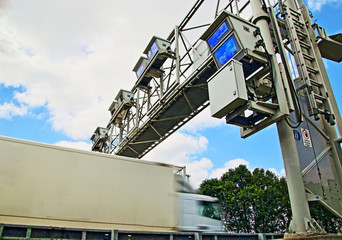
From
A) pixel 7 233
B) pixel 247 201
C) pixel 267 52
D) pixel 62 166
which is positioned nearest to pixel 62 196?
pixel 62 166

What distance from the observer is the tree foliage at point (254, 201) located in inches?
1209

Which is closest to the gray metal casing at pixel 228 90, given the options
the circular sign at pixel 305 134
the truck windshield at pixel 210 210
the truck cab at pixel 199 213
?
the circular sign at pixel 305 134

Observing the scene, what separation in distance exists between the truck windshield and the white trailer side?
2867 mm

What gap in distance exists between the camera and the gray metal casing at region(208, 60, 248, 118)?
667 cm

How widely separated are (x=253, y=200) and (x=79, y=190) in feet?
91.4

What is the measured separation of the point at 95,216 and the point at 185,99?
6.27m

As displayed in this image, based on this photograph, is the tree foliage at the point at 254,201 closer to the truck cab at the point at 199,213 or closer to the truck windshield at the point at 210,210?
the truck windshield at the point at 210,210

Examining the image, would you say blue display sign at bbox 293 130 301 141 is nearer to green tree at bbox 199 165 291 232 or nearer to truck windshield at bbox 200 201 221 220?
A: truck windshield at bbox 200 201 221 220

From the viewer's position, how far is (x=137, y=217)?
7.62 meters

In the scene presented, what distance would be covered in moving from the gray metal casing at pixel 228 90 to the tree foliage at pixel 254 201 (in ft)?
87.4

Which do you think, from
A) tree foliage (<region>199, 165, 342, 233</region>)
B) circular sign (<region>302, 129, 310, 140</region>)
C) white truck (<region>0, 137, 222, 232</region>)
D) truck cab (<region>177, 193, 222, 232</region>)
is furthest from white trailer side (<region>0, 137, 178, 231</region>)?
tree foliage (<region>199, 165, 342, 233</region>)

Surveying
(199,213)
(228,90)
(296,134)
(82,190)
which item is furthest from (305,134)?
(82,190)

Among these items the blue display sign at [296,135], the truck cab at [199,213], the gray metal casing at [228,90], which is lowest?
the truck cab at [199,213]

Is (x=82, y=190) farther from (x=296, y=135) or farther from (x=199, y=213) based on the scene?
(x=296, y=135)
